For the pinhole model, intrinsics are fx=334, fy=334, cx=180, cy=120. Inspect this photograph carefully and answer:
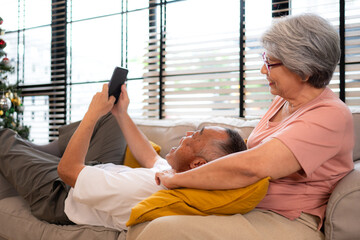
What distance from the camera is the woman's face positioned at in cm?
127

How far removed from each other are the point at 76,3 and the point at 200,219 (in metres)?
3.71

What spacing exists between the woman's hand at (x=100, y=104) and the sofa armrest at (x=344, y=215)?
1.04 meters

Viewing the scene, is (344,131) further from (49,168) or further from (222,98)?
(222,98)

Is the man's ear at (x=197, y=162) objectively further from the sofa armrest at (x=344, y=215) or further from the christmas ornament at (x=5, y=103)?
the christmas ornament at (x=5, y=103)

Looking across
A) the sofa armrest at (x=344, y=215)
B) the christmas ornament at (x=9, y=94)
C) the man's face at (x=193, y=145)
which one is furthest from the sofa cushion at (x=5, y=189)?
the christmas ornament at (x=9, y=94)

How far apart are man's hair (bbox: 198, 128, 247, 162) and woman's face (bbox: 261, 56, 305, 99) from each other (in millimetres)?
267

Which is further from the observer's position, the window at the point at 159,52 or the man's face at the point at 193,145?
the window at the point at 159,52

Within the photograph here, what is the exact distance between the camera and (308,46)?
3.84 ft

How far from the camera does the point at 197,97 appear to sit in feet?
10.3

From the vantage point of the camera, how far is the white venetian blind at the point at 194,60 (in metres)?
2.98

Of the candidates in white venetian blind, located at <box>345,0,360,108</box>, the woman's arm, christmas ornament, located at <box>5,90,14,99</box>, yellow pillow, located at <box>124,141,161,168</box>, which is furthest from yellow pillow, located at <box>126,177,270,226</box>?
christmas ornament, located at <box>5,90,14,99</box>

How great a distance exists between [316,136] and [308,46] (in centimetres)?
33

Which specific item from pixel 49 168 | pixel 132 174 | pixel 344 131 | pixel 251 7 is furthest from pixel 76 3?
pixel 344 131

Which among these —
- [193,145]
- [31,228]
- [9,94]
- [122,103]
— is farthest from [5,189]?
[9,94]
